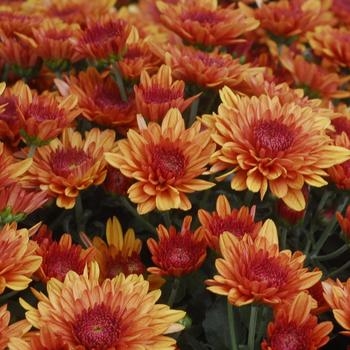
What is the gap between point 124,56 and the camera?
1.66 m

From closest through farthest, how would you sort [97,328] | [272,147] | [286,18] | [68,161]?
1. [97,328]
2. [272,147]
3. [68,161]
4. [286,18]

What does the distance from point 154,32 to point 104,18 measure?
338 mm

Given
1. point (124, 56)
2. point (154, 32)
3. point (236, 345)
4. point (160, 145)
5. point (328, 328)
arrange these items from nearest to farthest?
point (328, 328) → point (236, 345) → point (160, 145) → point (124, 56) → point (154, 32)

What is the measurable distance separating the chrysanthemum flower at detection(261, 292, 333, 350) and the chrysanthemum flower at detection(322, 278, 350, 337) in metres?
0.02

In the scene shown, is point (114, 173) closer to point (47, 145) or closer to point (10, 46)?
point (47, 145)

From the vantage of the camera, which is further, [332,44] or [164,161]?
[332,44]

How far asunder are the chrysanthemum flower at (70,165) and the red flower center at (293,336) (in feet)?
1.43

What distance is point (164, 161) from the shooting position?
4.33 ft

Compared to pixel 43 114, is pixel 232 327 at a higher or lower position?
lower

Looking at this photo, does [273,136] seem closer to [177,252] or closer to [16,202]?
[177,252]

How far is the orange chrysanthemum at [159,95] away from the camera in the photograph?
1.44 metres

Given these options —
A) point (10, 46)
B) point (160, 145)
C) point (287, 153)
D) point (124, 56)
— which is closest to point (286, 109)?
point (287, 153)

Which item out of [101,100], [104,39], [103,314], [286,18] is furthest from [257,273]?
[286,18]

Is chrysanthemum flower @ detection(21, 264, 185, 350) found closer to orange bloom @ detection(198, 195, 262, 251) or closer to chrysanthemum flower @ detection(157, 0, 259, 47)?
orange bloom @ detection(198, 195, 262, 251)
